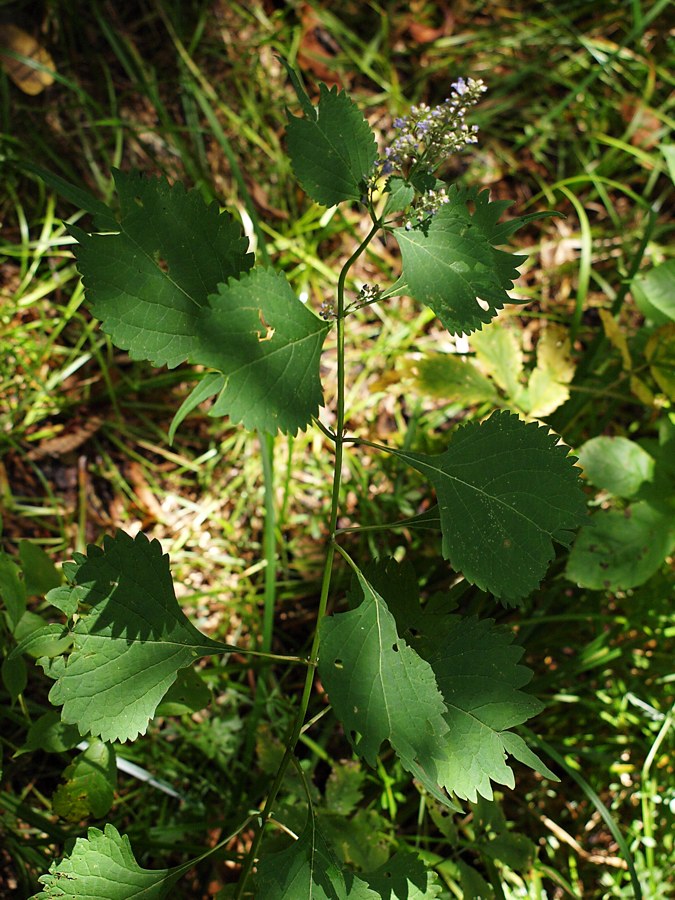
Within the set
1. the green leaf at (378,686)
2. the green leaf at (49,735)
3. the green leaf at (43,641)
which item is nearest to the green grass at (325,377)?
the green leaf at (49,735)

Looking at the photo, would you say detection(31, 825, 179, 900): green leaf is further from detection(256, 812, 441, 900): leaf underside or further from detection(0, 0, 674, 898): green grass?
detection(0, 0, 674, 898): green grass

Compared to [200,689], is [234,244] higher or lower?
higher

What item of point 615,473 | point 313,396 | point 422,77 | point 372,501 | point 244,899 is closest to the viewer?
point 313,396

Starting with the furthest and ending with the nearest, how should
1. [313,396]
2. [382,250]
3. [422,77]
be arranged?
[422,77] → [382,250] → [313,396]

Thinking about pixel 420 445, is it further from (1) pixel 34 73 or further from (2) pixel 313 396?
(1) pixel 34 73

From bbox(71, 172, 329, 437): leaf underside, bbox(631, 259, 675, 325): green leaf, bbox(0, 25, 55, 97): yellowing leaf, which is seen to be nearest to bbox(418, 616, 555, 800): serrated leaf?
bbox(71, 172, 329, 437): leaf underside

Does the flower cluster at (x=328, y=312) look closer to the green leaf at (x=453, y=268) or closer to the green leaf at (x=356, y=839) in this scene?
the green leaf at (x=453, y=268)

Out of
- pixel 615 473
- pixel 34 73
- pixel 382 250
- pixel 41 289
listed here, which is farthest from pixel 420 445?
pixel 34 73
